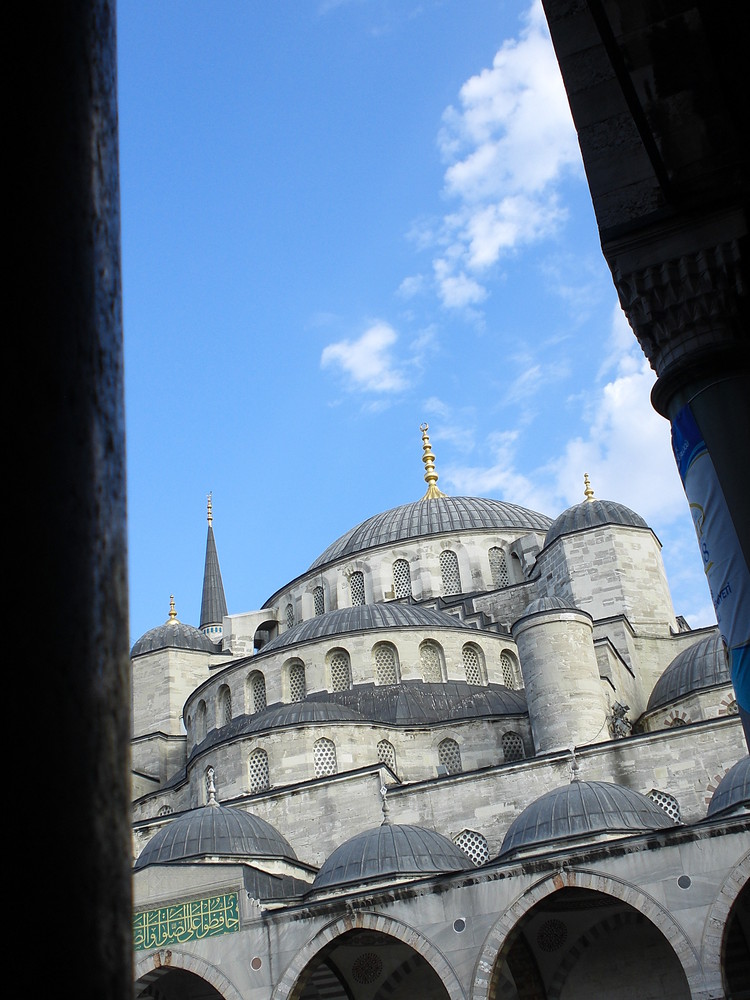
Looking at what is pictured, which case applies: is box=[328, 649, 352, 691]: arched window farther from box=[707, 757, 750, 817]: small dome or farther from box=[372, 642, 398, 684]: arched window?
box=[707, 757, 750, 817]: small dome

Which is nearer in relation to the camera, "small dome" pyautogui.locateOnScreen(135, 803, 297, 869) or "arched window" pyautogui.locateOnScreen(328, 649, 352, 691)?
"small dome" pyautogui.locateOnScreen(135, 803, 297, 869)

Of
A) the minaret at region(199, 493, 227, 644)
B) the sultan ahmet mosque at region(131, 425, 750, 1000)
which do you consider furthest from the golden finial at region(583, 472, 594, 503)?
the minaret at region(199, 493, 227, 644)

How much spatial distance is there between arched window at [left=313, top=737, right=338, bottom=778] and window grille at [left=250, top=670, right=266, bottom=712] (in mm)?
4057

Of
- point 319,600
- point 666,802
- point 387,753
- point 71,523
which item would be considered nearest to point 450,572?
point 319,600

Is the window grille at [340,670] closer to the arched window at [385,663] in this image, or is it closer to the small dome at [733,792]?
the arched window at [385,663]

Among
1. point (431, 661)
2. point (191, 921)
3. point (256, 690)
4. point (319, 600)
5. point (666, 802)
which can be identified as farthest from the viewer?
point (319, 600)

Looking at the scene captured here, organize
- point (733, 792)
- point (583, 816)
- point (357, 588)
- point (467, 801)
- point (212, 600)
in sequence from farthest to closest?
point (212, 600) → point (357, 588) → point (467, 801) → point (583, 816) → point (733, 792)

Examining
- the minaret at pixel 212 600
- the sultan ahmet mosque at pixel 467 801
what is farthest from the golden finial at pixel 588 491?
the minaret at pixel 212 600

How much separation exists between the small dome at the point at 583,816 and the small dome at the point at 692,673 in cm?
499

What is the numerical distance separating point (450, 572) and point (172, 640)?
8.56 meters

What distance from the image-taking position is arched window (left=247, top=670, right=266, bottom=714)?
1056 inches

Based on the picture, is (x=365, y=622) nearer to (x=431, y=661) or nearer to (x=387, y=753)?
(x=431, y=661)

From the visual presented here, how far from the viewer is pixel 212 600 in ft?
170

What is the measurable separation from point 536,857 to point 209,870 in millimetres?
5377
